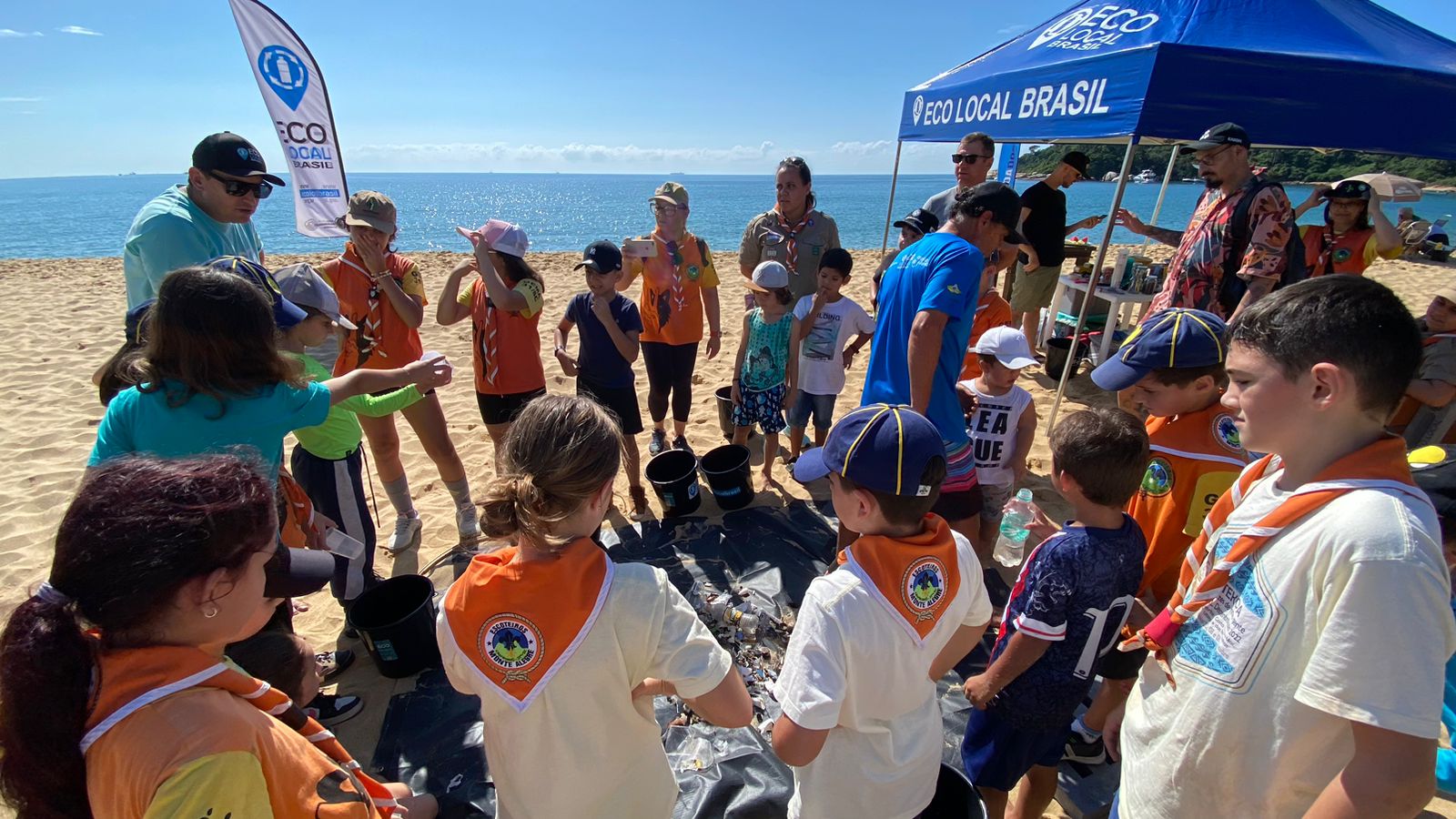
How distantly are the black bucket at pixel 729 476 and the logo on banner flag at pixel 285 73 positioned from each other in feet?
20.1

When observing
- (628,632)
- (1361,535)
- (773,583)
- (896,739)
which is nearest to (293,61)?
(773,583)

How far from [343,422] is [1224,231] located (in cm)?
508

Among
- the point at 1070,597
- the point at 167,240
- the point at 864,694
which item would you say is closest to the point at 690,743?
the point at 864,694

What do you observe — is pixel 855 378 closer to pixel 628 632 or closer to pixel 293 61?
pixel 628 632

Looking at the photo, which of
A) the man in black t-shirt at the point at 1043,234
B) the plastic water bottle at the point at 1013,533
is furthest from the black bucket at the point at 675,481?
the man in black t-shirt at the point at 1043,234

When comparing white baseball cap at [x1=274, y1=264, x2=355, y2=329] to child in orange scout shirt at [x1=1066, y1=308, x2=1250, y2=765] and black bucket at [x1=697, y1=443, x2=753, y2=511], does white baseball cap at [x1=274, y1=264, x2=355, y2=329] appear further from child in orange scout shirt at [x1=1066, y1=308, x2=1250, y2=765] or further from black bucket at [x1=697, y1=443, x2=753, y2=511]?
child in orange scout shirt at [x1=1066, y1=308, x2=1250, y2=765]

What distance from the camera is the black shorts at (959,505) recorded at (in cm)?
304

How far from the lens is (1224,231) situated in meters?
3.79

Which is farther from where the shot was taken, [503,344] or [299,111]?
[299,111]

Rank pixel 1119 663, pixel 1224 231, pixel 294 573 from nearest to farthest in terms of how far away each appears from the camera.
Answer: pixel 294 573 → pixel 1119 663 → pixel 1224 231

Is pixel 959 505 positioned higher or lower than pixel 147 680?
lower

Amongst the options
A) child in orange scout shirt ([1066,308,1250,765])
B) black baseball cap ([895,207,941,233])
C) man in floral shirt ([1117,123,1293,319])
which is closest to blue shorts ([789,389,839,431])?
black baseball cap ([895,207,941,233])

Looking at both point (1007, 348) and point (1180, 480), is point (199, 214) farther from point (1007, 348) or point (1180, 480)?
point (1180, 480)

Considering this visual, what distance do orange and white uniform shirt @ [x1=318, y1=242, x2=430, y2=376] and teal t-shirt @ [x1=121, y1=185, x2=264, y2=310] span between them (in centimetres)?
50
